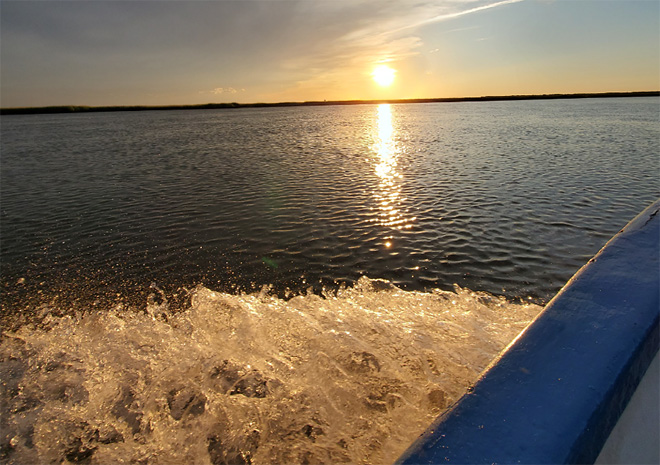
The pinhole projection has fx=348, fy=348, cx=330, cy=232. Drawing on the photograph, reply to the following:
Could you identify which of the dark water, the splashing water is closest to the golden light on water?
the dark water

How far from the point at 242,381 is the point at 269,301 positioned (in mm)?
2824

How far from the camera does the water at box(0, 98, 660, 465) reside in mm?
4258

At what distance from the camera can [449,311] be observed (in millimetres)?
6840

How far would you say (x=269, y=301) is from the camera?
7598 mm

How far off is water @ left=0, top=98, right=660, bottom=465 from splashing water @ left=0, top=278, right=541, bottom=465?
3 centimetres

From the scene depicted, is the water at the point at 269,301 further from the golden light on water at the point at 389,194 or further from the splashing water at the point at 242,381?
the golden light on water at the point at 389,194

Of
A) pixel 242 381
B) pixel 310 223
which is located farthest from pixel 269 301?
pixel 310 223

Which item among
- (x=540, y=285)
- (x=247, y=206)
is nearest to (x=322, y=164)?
(x=247, y=206)

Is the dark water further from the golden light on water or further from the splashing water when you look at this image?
the splashing water

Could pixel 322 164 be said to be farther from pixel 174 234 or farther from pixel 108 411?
pixel 108 411

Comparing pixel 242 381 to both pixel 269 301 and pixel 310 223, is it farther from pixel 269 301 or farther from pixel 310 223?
pixel 310 223

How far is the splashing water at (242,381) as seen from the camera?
4.04m

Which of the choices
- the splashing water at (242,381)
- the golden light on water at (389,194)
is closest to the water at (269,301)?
the splashing water at (242,381)

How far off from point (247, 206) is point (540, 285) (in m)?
11.1
